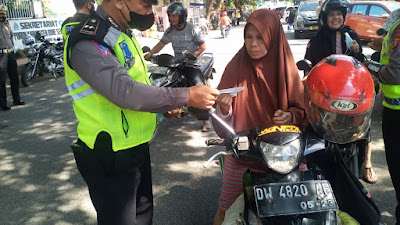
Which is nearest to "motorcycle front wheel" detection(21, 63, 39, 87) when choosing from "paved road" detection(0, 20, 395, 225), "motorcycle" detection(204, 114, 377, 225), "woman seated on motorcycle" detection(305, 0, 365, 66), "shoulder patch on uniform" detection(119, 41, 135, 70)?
"paved road" detection(0, 20, 395, 225)

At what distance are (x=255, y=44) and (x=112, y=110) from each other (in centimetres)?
114

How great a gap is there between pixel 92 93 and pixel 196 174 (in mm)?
2270

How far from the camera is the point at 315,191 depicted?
60.3 inches

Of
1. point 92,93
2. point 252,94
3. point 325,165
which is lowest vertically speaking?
point 325,165

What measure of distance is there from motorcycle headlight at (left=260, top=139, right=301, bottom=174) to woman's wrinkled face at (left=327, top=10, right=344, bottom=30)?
2.09m

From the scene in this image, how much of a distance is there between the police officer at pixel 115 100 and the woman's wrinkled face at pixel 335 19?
2139 millimetres

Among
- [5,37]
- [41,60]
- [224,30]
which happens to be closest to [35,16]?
[41,60]

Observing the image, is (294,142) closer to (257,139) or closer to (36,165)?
(257,139)

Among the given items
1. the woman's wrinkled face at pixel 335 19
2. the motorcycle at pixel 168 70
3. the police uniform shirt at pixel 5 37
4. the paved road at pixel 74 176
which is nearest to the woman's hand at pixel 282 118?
the paved road at pixel 74 176

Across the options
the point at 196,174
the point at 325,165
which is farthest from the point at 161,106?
the point at 196,174

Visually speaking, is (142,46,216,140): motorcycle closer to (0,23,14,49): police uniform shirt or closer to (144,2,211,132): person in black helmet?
(144,2,211,132): person in black helmet

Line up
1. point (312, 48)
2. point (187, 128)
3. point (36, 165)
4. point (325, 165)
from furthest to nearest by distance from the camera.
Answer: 1. point (187, 128)
2. point (36, 165)
3. point (312, 48)
4. point (325, 165)

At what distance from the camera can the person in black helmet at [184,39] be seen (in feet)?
16.4

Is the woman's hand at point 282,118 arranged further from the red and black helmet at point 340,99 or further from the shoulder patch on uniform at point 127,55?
the shoulder patch on uniform at point 127,55
